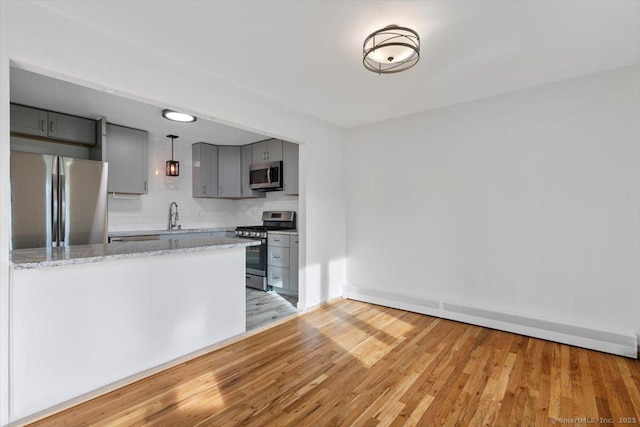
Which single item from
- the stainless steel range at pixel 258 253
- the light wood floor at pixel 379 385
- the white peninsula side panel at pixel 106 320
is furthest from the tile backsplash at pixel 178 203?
the light wood floor at pixel 379 385

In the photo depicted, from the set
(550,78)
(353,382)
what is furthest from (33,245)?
(550,78)

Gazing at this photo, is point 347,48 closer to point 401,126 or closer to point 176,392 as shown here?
point 401,126

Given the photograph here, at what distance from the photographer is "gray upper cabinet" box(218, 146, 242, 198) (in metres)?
5.31

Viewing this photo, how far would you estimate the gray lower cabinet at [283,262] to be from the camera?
14.2ft

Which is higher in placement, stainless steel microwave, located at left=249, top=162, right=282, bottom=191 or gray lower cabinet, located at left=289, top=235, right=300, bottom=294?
stainless steel microwave, located at left=249, top=162, right=282, bottom=191

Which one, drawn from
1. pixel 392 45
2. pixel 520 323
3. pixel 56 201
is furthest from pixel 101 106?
pixel 520 323

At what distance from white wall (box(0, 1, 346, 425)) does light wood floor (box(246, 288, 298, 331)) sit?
29cm

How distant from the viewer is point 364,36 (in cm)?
212

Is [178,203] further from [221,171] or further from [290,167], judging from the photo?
[290,167]

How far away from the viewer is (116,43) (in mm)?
2164

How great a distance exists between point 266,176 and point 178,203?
1.54m

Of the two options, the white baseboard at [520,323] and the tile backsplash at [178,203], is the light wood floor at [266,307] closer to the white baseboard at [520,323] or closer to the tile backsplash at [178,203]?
the white baseboard at [520,323]

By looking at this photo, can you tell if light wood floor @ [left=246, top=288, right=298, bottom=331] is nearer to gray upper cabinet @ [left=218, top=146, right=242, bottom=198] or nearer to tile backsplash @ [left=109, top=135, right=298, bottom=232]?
tile backsplash @ [left=109, top=135, right=298, bottom=232]

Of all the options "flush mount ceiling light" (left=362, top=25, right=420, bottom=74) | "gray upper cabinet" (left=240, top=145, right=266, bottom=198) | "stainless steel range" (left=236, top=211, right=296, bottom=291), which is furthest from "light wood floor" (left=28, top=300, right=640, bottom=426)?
"gray upper cabinet" (left=240, top=145, right=266, bottom=198)
